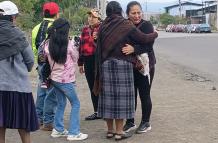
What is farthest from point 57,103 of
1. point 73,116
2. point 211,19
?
point 211,19

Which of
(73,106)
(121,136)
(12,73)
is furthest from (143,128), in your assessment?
(12,73)

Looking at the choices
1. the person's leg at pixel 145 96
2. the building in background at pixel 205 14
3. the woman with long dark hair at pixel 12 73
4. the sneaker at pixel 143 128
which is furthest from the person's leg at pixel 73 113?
the building in background at pixel 205 14

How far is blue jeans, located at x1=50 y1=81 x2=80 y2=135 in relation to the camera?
22.0 ft

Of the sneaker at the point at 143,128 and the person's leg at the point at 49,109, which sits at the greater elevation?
the person's leg at the point at 49,109

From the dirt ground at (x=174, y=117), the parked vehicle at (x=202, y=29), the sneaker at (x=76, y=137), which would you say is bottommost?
the parked vehicle at (x=202, y=29)

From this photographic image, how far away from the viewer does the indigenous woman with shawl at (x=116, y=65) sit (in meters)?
6.47

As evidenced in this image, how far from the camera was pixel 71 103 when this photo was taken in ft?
22.3

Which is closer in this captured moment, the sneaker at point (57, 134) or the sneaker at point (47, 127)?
the sneaker at point (57, 134)

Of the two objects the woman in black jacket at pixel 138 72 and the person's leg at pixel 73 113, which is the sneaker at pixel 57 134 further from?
the woman in black jacket at pixel 138 72

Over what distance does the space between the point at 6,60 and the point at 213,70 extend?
37.8 ft

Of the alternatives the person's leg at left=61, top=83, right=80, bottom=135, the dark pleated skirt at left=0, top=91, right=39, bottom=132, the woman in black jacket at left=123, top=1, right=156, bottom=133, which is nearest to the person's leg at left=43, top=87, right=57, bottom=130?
the person's leg at left=61, top=83, right=80, bottom=135

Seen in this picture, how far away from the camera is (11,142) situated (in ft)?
21.9

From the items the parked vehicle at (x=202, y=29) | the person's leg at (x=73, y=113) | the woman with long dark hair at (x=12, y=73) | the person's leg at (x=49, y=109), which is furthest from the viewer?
the parked vehicle at (x=202, y=29)

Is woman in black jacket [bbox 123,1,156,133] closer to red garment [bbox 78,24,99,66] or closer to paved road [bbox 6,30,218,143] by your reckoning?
paved road [bbox 6,30,218,143]
